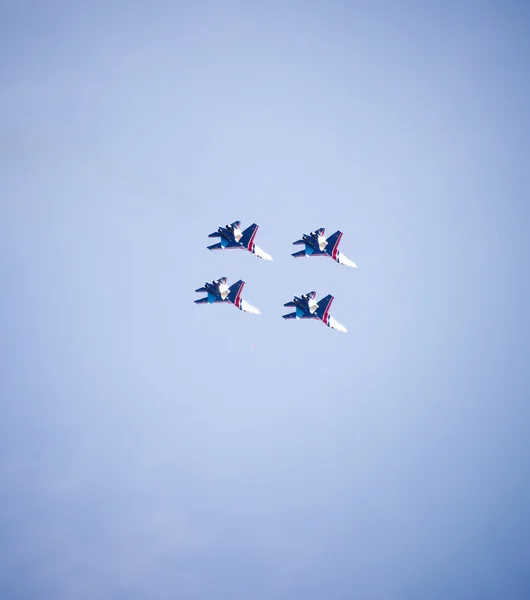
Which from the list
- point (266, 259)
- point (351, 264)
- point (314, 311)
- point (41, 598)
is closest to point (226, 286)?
point (266, 259)

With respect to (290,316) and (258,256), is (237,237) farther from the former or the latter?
(290,316)

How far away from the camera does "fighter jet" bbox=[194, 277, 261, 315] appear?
112688mm

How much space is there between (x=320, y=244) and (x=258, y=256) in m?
12.9

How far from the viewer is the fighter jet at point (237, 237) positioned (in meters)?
112

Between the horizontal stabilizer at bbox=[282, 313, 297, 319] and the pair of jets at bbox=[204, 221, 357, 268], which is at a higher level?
the pair of jets at bbox=[204, 221, 357, 268]

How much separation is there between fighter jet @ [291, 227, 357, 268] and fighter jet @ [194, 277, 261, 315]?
47.0 ft

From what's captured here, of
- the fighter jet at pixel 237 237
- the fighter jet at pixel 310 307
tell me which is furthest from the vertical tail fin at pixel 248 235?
the fighter jet at pixel 310 307

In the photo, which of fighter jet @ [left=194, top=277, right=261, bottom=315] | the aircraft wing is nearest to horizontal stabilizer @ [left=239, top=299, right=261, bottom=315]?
fighter jet @ [left=194, top=277, right=261, bottom=315]

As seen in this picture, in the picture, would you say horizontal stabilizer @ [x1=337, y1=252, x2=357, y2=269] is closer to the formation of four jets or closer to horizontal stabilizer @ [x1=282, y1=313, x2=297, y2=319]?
the formation of four jets

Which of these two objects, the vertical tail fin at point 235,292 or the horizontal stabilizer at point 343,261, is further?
the horizontal stabilizer at point 343,261

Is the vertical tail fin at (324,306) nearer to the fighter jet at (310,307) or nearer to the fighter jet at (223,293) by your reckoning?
the fighter jet at (310,307)

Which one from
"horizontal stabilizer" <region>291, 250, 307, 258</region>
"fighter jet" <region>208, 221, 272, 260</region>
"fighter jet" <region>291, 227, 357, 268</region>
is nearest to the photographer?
"fighter jet" <region>208, 221, 272, 260</region>

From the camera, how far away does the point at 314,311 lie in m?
113

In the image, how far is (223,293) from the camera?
11319 centimetres
